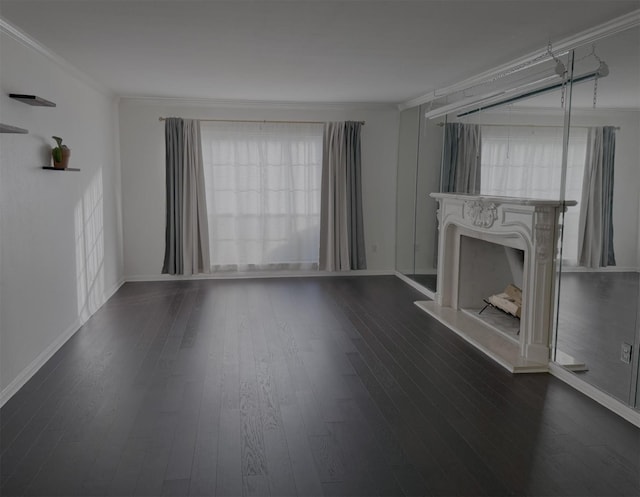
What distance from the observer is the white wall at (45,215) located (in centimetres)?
338

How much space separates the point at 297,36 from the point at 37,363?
2.85m

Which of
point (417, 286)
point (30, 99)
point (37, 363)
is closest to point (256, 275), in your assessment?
point (417, 286)

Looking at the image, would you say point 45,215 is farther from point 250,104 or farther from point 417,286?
point 417,286

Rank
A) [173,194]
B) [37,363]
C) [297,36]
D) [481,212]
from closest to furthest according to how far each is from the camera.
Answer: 1. [297,36]
2. [37,363]
3. [481,212]
4. [173,194]

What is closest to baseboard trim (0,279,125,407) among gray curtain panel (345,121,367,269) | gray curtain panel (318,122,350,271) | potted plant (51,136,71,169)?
potted plant (51,136,71,169)

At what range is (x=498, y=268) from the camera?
5.21 m

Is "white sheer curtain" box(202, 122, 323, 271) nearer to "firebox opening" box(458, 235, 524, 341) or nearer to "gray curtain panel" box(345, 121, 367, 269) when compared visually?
"gray curtain panel" box(345, 121, 367, 269)

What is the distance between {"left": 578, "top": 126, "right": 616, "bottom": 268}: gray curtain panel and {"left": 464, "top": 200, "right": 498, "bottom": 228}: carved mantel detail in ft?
3.12

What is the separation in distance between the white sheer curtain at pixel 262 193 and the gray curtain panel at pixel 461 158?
1.89m

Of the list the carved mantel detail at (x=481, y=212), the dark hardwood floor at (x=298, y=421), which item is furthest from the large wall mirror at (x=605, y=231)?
the carved mantel detail at (x=481, y=212)

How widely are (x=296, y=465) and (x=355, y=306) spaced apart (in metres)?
3.19

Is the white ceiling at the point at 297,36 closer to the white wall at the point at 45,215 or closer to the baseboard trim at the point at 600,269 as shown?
the white wall at the point at 45,215

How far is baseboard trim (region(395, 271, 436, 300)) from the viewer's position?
20.0 ft

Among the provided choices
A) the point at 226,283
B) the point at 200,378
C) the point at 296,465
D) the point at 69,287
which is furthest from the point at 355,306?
the point at 296,465
